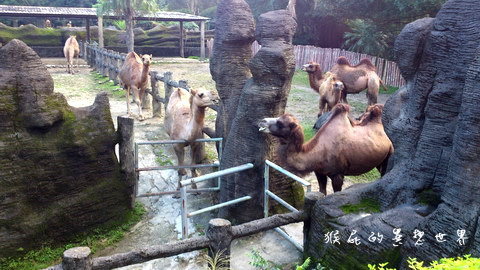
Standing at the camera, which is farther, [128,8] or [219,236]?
[128,8]

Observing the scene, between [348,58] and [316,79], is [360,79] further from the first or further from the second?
[348,58]

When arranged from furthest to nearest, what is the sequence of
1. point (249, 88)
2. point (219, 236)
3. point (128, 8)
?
Answer: point (128, 8)
point (249, 88)
point (219, 236)

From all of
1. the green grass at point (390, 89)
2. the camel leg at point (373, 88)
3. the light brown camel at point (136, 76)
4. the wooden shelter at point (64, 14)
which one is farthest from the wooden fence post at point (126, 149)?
the wooden shelter at point (64, 14)

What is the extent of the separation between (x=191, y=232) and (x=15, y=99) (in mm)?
2632

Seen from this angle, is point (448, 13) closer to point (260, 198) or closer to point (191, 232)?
point (260, 198)

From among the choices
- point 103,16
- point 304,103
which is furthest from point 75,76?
point 304,103

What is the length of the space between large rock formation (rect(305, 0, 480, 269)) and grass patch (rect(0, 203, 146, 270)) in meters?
2.57

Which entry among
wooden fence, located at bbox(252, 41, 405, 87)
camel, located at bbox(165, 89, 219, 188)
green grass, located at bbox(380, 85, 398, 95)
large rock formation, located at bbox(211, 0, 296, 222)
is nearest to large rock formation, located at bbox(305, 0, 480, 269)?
large rock formation, located at bbox(211, 0, 296, 222)

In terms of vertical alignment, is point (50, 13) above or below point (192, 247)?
above

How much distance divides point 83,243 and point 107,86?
13497mm

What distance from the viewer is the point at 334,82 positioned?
11383mm

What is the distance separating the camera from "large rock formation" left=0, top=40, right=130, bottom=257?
4.89 metres

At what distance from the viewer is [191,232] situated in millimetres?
5637

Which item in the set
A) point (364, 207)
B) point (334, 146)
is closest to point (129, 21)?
point (334, 146)
